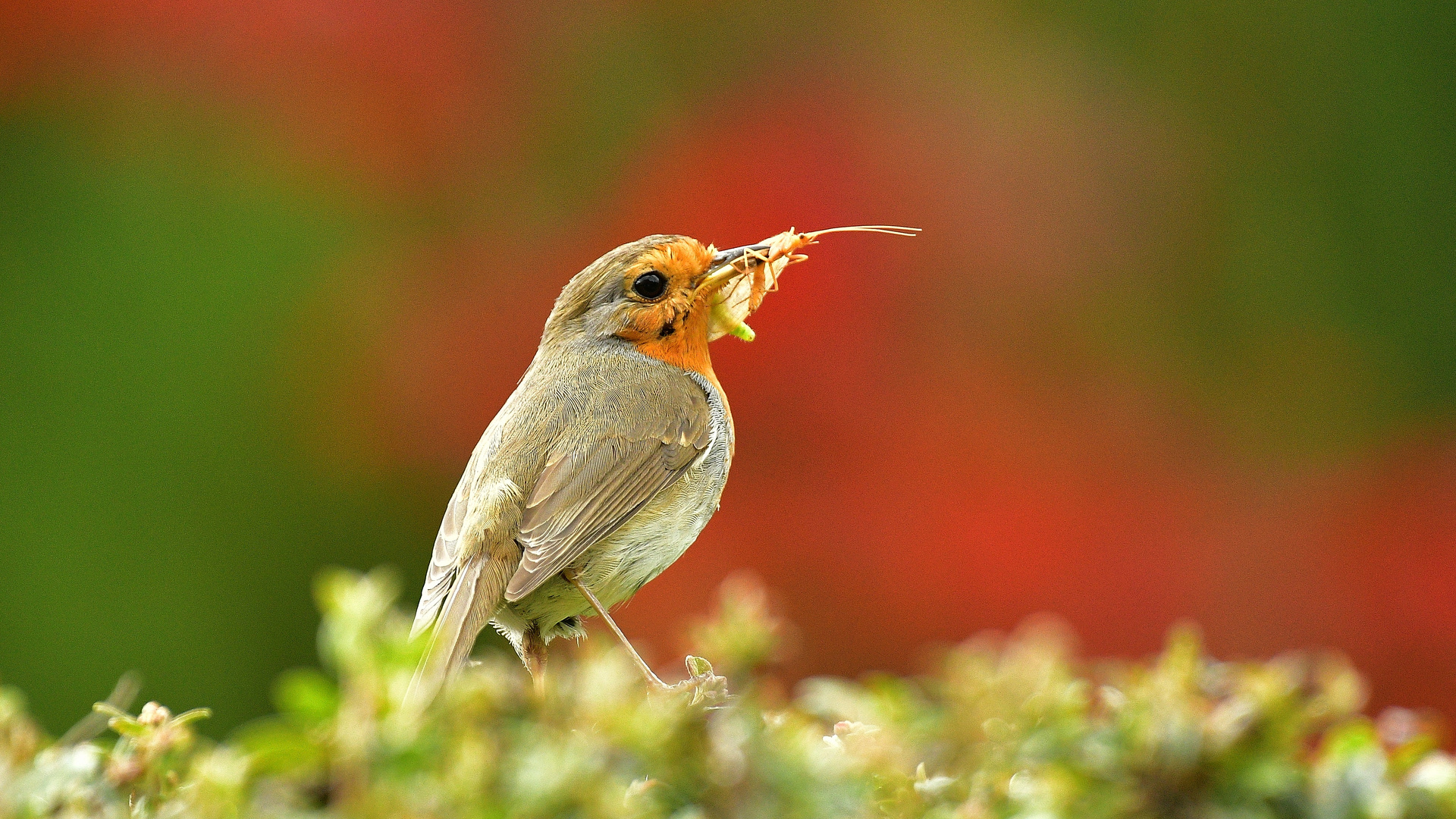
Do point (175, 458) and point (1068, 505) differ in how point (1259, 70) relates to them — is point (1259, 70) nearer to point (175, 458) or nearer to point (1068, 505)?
point (1068, 505)

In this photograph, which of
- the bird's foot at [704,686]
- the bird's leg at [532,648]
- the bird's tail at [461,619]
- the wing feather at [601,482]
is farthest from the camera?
the bird's leg at [532,648]

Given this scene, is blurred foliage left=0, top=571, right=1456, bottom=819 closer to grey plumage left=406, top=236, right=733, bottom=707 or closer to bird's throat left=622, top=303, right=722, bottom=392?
grey plumage left=406, top=236, right=733, bottom=707

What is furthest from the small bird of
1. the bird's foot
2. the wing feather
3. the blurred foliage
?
the blurred foliage

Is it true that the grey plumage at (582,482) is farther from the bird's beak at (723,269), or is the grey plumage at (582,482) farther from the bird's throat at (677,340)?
the bird's beak at (723,269)

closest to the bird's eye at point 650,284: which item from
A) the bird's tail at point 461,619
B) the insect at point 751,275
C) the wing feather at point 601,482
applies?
the insect at point 751,275

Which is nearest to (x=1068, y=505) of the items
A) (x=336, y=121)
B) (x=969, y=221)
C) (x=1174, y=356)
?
(x=1174, y=356)

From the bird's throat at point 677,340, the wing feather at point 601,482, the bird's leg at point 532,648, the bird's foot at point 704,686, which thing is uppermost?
the bird's throat at point 677,340

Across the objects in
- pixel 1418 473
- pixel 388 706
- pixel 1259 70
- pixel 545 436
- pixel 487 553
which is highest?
pixel 1259 70
